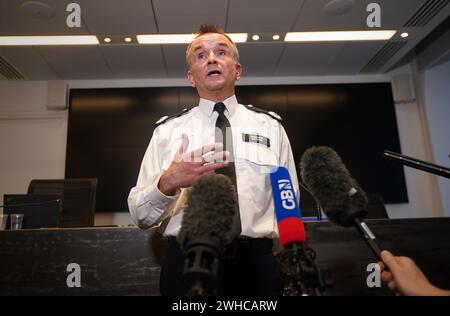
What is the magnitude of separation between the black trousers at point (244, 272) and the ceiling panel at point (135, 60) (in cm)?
310

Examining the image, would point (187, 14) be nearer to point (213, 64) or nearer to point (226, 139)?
point (213, 64)

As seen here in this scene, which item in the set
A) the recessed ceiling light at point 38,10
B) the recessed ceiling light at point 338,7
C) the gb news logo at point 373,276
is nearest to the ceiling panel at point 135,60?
the recessed ceiling light at point 38,10

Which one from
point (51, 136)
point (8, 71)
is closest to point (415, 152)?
point (51, 136)

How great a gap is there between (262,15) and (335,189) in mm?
2710

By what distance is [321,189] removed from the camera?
0.69m

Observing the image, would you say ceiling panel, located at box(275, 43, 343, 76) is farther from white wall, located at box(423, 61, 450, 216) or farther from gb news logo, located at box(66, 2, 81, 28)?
gb news logo, located at box(66, 2, 81, 28)

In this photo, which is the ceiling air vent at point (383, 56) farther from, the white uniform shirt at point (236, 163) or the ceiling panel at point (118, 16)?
the white uniform shirt at point (236, 163)

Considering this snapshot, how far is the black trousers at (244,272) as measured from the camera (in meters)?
0.87

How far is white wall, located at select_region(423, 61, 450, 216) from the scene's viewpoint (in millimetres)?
4016

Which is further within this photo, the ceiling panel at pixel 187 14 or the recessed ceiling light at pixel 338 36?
the recessed ceiling light at pixel 338 36

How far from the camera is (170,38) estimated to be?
3.33 meters
